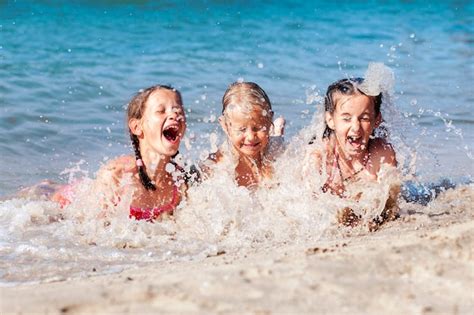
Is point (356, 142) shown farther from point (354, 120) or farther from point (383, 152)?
point (383, 152)

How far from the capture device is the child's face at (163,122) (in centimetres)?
552

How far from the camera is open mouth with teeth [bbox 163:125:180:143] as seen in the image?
18.2ft

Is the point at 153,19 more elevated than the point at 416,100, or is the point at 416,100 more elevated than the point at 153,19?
the point at 153,19

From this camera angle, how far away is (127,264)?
4375 mm

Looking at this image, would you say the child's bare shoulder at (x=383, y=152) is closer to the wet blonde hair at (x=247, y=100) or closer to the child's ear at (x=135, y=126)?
the wet blonde hair at (x=247, y=100)

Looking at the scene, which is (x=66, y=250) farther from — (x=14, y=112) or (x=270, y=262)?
(x=14, y=112)

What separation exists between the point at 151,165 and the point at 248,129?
0.69m

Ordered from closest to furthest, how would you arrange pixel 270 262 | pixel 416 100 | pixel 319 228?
pixel 270 262
pixel 319 228
pixel 416 100

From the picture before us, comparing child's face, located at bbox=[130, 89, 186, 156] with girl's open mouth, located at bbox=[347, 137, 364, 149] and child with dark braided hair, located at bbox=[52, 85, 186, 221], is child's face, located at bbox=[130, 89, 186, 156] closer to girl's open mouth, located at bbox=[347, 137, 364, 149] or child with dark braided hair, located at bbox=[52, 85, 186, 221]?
child with dark braided hair, located at bbox=[52, 85, 186, 221]

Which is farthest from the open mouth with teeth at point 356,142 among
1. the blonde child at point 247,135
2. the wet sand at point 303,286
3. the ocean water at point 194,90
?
the wet sand at point 303,286

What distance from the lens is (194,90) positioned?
1053cm

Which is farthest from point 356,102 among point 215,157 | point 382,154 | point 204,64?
point 204,64

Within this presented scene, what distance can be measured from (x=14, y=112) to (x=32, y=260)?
15.6ft

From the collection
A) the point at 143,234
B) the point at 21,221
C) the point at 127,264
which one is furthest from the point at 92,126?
the point at 127,264
